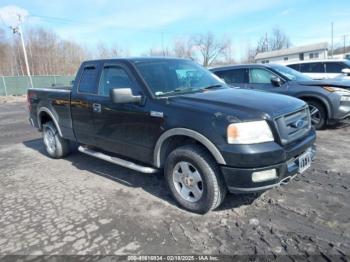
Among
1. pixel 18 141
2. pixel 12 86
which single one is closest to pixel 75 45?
pixel 12 86

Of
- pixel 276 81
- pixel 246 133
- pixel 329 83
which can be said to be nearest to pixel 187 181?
pixel 246 133

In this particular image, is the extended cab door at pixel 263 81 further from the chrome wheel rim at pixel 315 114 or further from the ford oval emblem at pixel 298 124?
the ford oval emblem at pixel 298 124

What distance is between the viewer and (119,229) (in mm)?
3424

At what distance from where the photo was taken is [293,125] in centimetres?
358

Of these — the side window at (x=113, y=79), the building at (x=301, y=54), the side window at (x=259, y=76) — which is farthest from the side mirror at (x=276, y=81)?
the building at (x=301, y=54)

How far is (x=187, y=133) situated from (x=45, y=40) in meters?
63.1

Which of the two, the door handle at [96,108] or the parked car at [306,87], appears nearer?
the door handle at [96,108]

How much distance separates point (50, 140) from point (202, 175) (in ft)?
13.8

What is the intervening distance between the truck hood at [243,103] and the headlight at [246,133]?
3.7 inches

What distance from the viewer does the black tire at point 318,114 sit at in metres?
7.55

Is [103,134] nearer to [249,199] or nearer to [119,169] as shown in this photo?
[119,169]

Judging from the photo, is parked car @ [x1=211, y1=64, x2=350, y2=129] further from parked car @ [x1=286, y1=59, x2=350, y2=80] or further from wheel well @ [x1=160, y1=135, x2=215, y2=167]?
wheel well @ [x1=160, y1=135, x2=215, y2=167]

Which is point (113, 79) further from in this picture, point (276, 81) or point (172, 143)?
point (276, 81)

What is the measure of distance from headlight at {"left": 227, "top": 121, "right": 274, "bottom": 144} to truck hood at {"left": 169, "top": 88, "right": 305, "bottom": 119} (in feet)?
0.31
